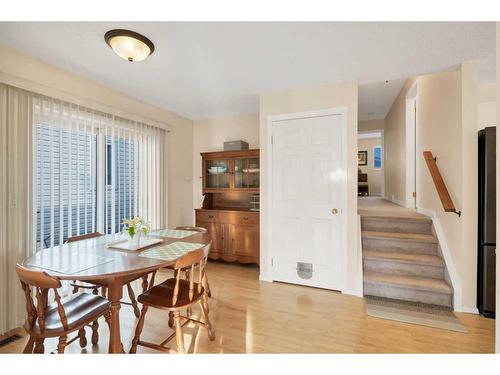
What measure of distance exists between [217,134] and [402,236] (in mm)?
3299

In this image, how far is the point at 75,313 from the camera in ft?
4.85

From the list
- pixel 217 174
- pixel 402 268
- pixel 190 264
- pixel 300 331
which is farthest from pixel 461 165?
pixel 217 174

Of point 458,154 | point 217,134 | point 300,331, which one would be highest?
point 217,134

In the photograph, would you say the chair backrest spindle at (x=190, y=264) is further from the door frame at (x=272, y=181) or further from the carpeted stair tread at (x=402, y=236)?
the carpeted stair tread at (x=402, y=236)

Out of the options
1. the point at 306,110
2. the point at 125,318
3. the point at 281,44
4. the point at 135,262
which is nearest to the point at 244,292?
the point at 125,318

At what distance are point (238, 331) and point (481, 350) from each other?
1867 millimetres

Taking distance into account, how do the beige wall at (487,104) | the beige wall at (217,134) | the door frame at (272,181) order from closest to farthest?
the door frame at (272,181), the beige wall at (487,104), the beige wall at (217,134)

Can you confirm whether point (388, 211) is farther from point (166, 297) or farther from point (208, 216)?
point (166, 297)

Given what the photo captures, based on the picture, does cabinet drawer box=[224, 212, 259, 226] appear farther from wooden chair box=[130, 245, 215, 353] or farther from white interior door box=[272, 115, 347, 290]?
wooden chair box=[130, 245, 215, 353]

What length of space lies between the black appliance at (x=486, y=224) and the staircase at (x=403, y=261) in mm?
268

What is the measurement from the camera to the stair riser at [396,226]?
307 centimetres

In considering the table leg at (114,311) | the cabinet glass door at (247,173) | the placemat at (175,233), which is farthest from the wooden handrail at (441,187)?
the table leg at (114,311)

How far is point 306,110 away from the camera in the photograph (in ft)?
9.65

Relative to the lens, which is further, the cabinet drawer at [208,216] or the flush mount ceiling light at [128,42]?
the cabinet drawer at [208,216]
